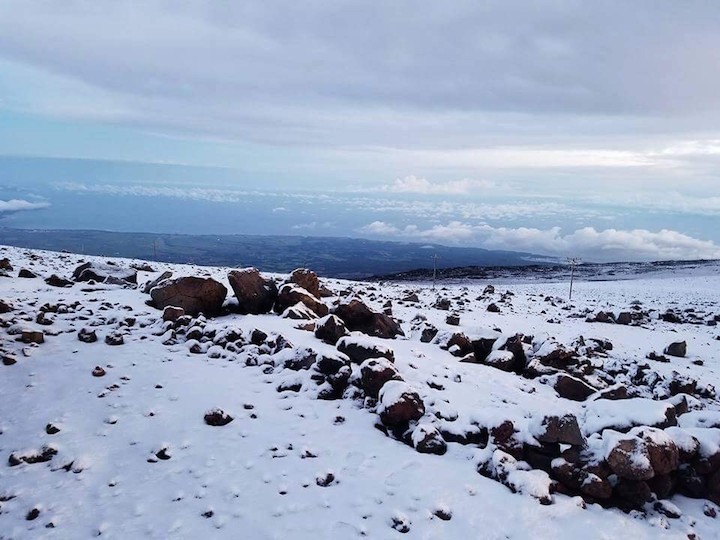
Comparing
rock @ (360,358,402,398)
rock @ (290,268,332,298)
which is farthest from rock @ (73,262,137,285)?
rock @ (360,358,402,398)

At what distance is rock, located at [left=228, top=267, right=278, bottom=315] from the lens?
62.4ft

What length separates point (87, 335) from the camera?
1395 cm

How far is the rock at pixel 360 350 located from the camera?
13214 mm

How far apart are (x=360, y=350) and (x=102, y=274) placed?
1720cm

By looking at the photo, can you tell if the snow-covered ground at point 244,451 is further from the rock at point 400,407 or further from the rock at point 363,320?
the rock at point 363,320

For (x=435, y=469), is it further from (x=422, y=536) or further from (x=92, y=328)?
(x=92, y=328)

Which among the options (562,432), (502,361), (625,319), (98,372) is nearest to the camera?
(562,432)

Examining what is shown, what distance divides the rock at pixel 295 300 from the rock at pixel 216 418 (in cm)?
941

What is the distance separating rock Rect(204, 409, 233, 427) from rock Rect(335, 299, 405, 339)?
336 inches

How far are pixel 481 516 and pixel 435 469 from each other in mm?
1360

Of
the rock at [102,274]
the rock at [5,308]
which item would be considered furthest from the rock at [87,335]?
the rock at [102,274]

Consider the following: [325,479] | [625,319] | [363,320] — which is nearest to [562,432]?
[325,479]

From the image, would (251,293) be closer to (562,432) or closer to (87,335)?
(87,335)

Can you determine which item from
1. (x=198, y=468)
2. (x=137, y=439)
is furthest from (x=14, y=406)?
(x=198, y=468)
